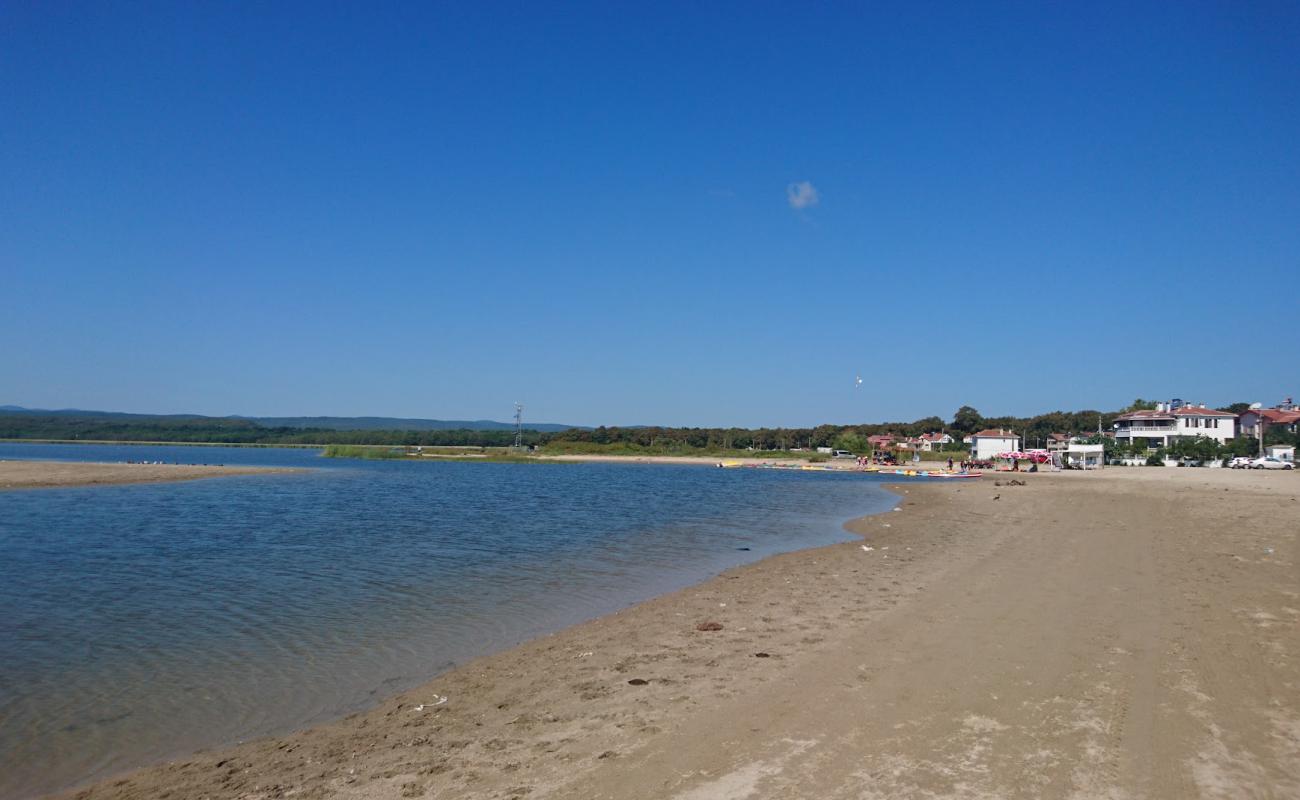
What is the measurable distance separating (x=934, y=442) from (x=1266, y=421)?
3934 centimetres

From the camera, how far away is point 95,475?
5056 cm

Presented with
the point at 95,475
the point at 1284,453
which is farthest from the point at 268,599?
the point at 1284,453

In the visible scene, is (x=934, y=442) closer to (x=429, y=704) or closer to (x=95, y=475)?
(x=95, y=475)

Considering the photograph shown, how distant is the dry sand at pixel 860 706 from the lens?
543cm

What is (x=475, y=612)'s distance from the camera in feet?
41.5

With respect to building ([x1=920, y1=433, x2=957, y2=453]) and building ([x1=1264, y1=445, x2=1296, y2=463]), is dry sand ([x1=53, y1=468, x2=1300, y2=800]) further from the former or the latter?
building ([x1=920, y1=433, x2=957, y2=453])

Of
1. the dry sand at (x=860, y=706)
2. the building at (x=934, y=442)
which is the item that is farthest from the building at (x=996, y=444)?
the dry sand at (x=860, y=706)

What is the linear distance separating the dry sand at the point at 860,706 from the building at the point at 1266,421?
84.3 m

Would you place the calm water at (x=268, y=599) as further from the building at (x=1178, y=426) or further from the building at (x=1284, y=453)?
the building at (x=1178, y=426)

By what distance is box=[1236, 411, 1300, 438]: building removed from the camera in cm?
7994

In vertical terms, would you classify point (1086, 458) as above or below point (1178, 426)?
below

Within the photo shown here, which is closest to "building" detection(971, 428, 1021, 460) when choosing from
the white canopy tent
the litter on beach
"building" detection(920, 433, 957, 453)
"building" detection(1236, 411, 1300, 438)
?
"building" detection(920, 433, 957, 453)

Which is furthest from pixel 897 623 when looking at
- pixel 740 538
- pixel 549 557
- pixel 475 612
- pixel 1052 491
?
pixel 1052 491

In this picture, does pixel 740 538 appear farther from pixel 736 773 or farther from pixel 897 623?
pixel 736 773
